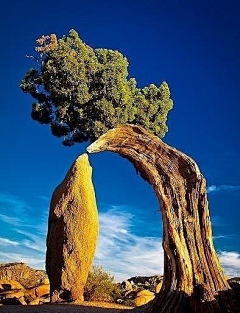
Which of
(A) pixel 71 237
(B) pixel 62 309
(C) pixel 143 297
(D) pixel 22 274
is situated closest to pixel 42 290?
(C) pixel 143 297

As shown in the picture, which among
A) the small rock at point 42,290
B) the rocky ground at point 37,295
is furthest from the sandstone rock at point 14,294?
the small rock at point 42,290

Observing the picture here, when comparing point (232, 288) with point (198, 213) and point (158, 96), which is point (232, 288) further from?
point (158, 96)

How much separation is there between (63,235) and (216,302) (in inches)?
264

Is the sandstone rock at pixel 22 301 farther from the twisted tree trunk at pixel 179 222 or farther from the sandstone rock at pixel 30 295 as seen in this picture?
the twisted tree trunk at pixel 179 222

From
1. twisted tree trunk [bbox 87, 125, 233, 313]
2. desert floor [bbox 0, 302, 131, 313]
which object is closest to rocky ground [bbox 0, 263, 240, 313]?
desert floor [bbox 0, 302, 131, 313]

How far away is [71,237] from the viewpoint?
1527 centimetres

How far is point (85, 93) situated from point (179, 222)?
39.3ft

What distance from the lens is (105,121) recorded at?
2184cm

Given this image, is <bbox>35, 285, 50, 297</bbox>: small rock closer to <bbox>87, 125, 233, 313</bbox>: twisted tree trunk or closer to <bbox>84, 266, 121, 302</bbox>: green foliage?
<bbox>84, 266, 121, 302</bbox>: green foliage

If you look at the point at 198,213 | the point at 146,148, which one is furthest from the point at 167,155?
the point at 198,213

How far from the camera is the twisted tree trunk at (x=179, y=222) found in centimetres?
1071

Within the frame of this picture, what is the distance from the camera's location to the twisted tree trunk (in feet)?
35.1

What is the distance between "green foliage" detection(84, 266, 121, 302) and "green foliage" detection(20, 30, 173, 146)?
6416 mm

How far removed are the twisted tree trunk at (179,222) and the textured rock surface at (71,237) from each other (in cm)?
390
